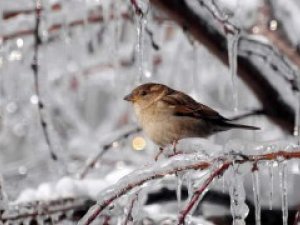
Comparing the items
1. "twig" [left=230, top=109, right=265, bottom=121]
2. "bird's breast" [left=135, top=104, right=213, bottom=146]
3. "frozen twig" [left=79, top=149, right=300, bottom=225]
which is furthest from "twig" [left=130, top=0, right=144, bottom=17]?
"twig" [left=230, top=109, right=265, bottom=121]

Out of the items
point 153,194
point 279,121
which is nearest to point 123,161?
point 279,121

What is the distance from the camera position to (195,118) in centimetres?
261

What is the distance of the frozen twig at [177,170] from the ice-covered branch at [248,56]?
1299mm

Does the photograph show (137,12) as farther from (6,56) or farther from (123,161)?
→ (123,161)

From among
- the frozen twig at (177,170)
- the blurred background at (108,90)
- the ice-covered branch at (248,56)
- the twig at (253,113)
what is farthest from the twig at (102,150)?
the frozen twig at (177,170)

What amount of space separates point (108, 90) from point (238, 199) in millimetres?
4971

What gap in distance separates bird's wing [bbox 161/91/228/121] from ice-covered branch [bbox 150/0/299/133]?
10.8 inches

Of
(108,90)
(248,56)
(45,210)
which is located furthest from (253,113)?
(108,90)

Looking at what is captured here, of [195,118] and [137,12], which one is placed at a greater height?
[137,12]

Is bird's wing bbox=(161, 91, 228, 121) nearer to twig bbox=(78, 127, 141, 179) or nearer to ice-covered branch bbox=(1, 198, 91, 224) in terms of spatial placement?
ice-covered branch bbox=(1, 198, 91, 224)

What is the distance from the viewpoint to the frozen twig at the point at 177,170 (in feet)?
4.72

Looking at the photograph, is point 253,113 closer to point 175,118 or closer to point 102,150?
point 175,118

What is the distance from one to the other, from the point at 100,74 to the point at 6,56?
2105mm

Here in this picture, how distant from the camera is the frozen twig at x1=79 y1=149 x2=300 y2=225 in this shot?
144cm
